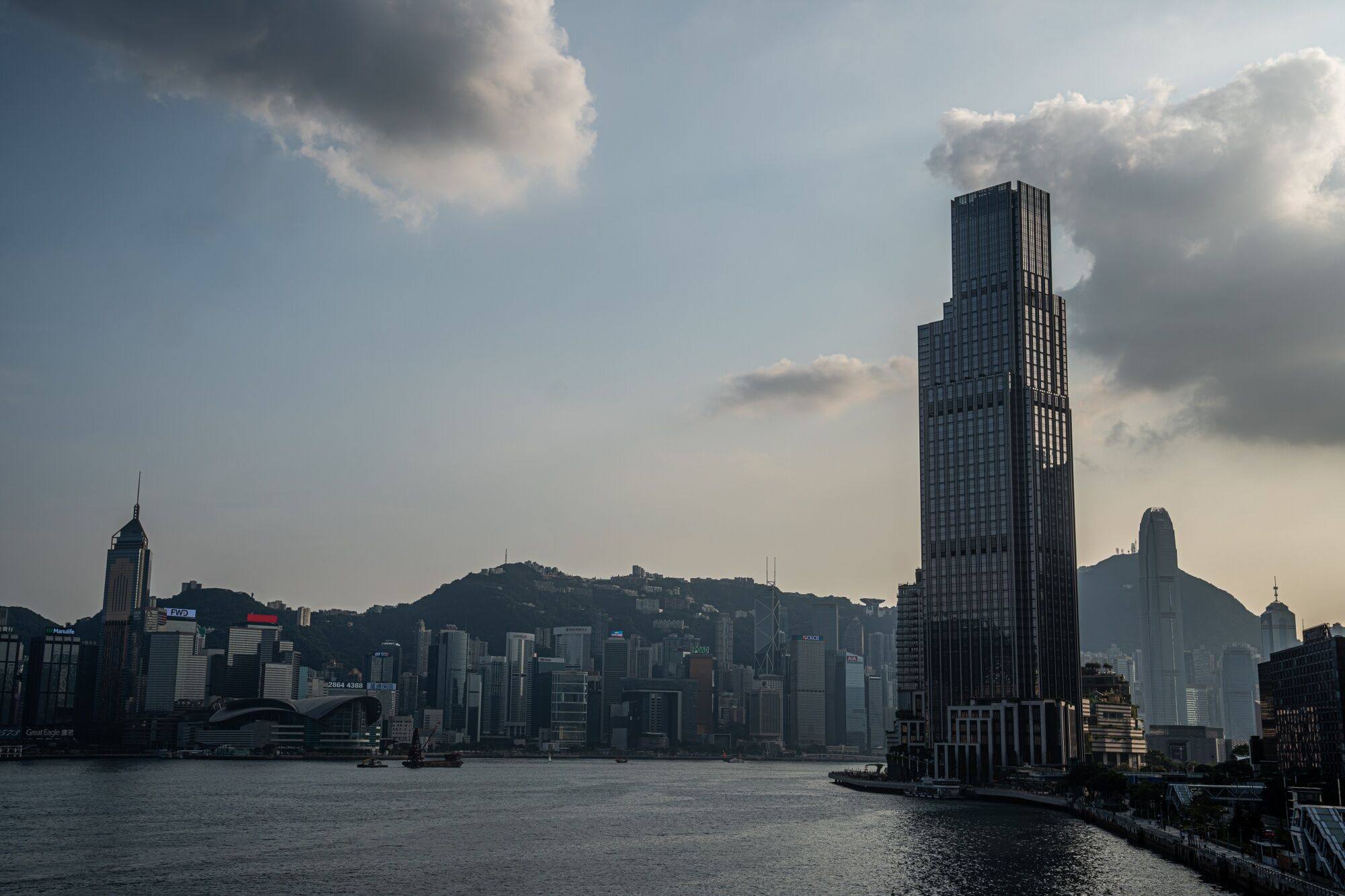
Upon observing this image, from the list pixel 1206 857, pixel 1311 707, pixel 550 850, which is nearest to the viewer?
pixel 1206 857

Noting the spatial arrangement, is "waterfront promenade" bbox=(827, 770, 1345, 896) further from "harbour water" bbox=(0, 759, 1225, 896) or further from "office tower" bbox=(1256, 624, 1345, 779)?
"office tower" bbox=(1256, 624, 1345, 779)

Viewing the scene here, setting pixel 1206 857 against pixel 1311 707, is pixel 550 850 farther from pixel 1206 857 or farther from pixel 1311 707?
pixel 1311 707

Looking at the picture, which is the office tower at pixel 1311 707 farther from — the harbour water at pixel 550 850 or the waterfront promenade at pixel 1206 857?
the harbour water at pixel 550 850

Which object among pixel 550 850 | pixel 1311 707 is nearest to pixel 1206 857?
pixel 550 850

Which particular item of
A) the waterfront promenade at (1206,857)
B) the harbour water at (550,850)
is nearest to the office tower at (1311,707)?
the waterfront promenade at (1206,857)

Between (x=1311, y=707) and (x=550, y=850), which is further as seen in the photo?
(x=1311, y=707)

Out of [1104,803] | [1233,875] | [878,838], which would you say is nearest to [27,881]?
[878,838]
